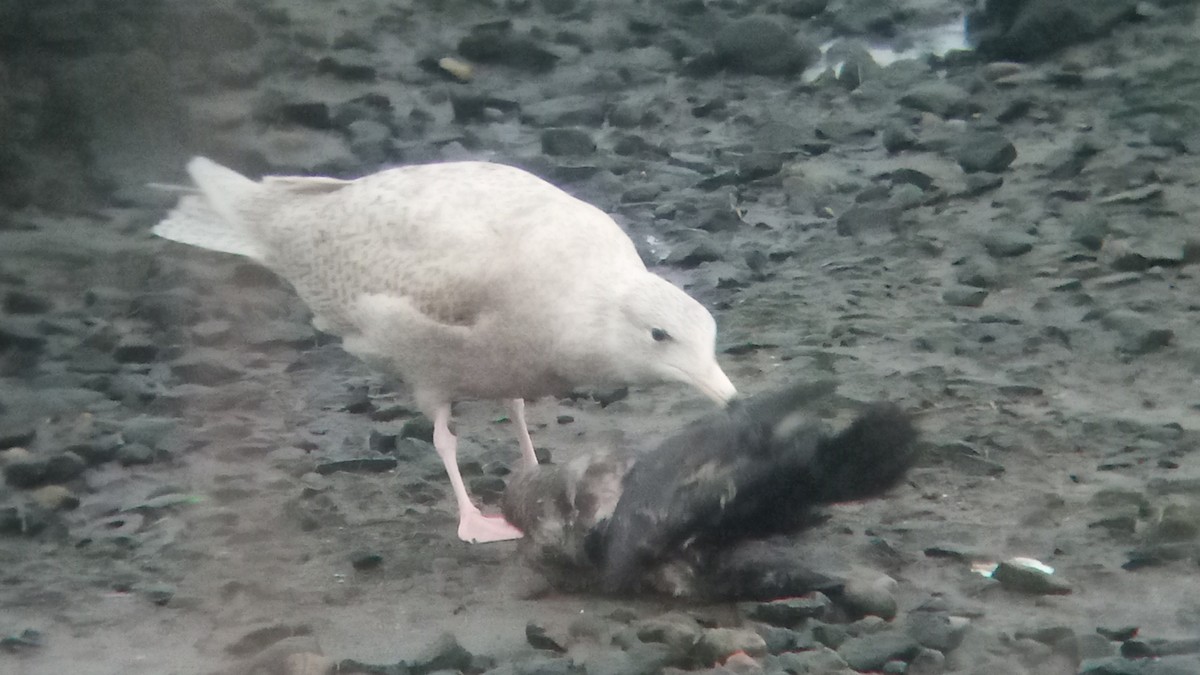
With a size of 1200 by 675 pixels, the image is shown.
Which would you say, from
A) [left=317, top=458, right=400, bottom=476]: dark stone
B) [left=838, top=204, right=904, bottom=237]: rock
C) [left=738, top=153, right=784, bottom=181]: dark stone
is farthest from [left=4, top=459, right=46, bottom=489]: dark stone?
[left=738, top=153, right=784, bottom=181]: dark stone

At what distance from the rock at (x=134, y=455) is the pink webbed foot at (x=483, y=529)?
3.70ft

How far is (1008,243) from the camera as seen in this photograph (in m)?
6.28

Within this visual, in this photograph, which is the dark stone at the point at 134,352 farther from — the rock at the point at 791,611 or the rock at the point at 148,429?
the rock at the point at 791,611

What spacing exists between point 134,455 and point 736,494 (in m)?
2.23

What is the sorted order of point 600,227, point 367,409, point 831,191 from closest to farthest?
point 600,227, point 367,409, point 831,191

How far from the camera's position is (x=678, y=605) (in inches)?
144

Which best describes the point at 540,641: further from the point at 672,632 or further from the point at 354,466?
the point at 354,466

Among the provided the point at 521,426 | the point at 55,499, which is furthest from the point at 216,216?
the point at 521,426

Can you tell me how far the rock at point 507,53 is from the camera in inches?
354

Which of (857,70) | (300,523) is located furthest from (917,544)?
(857,70)

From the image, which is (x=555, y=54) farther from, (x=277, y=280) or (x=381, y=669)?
(x=381, y=669)

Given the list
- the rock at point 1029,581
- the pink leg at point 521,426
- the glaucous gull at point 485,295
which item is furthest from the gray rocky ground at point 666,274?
the glaucous gull at point 485,295

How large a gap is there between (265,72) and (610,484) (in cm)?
511

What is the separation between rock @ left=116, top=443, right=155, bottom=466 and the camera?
4.84m
